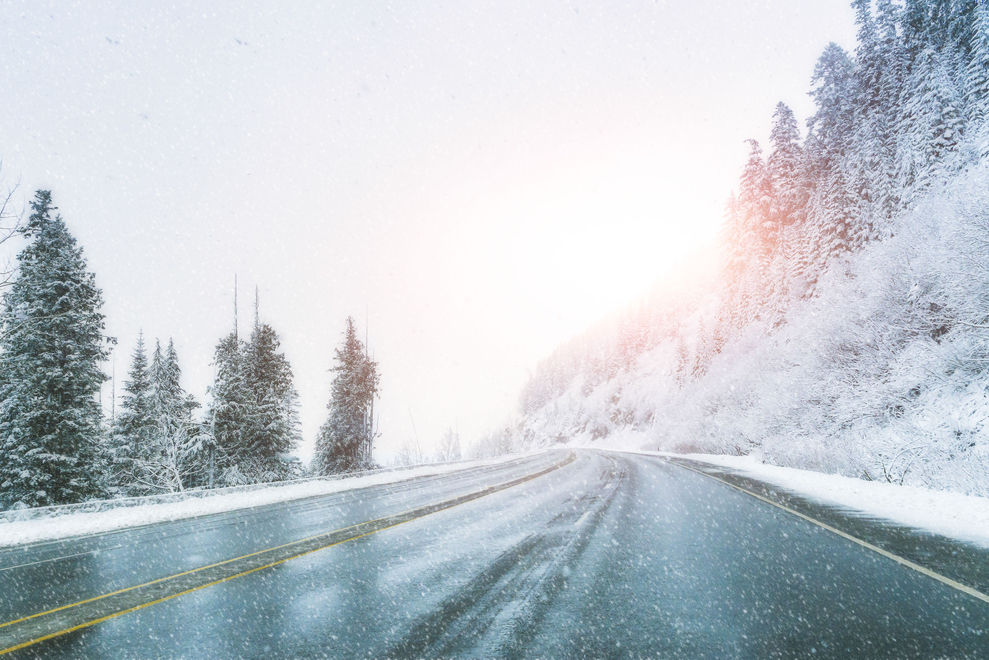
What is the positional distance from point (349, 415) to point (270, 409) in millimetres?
8131

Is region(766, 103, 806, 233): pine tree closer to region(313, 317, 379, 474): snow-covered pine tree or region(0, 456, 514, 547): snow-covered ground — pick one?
region(313, 317, 379, 474): snow-covered pine tree

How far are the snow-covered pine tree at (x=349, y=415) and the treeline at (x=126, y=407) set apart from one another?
79 millimetres

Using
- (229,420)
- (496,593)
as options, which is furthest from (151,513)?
(229,420)

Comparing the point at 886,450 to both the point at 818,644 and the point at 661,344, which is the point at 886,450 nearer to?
the point at 818,644

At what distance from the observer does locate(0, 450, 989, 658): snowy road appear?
13.3 ft

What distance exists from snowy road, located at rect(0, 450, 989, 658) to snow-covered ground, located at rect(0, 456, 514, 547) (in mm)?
2003

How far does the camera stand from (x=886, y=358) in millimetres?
20016

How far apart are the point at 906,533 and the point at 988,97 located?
28870 mm

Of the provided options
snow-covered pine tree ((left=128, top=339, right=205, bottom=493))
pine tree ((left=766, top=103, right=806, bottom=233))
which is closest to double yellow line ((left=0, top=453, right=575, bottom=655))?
snow-covered pine tree ((left=128, top=339, right=205, bottom=493))

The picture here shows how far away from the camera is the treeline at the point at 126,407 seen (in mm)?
18375

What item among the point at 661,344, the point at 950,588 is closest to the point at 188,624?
the point at 950,588

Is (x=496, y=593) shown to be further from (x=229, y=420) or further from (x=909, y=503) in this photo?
(x=229, y=420)

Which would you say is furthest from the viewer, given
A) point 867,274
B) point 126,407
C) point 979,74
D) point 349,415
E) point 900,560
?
point 349,415

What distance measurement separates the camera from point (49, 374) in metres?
18.8
